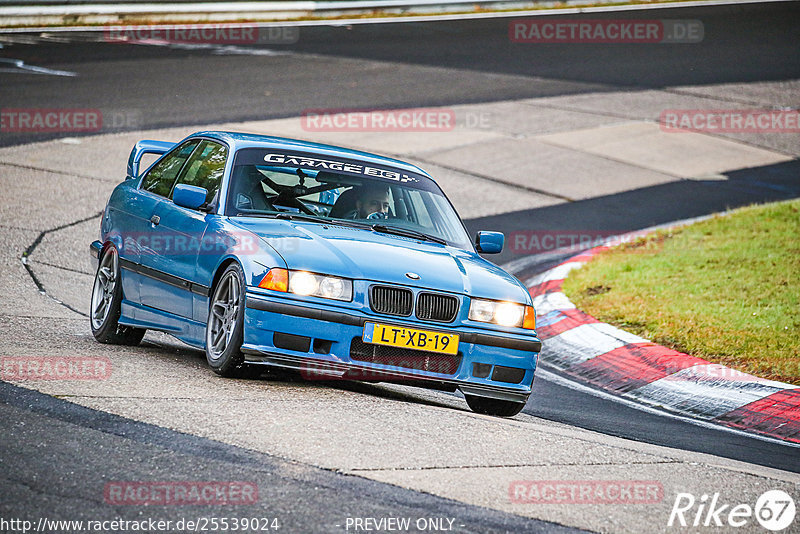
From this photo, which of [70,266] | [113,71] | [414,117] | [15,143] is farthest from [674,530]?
[113,71]

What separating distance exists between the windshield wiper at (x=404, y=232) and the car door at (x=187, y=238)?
104 centimetres

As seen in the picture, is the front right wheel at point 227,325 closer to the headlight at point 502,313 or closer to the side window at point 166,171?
the headlight at point 502,313

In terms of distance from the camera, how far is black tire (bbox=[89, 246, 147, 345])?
807cm

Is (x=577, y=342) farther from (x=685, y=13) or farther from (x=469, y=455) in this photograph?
(x=685, y=13)

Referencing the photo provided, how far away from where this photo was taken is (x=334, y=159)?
7820mm

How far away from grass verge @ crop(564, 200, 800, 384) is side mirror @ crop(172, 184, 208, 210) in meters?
3.88

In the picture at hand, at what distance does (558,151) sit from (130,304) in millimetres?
10994

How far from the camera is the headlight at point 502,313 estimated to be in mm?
6742

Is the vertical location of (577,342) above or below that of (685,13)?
below

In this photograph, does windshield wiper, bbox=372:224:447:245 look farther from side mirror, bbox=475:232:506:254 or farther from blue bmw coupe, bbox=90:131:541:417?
side mirror, bbox=475:232:506:254

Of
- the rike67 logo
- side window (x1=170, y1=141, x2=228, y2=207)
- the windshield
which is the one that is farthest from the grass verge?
side window (x1=170, y1=141, x2=228, y2=207)

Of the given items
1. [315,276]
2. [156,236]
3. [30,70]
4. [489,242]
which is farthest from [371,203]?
[30,70]

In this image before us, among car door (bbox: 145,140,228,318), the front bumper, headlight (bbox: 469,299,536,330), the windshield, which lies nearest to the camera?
the front bumper

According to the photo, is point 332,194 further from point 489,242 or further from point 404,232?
point 489,242
